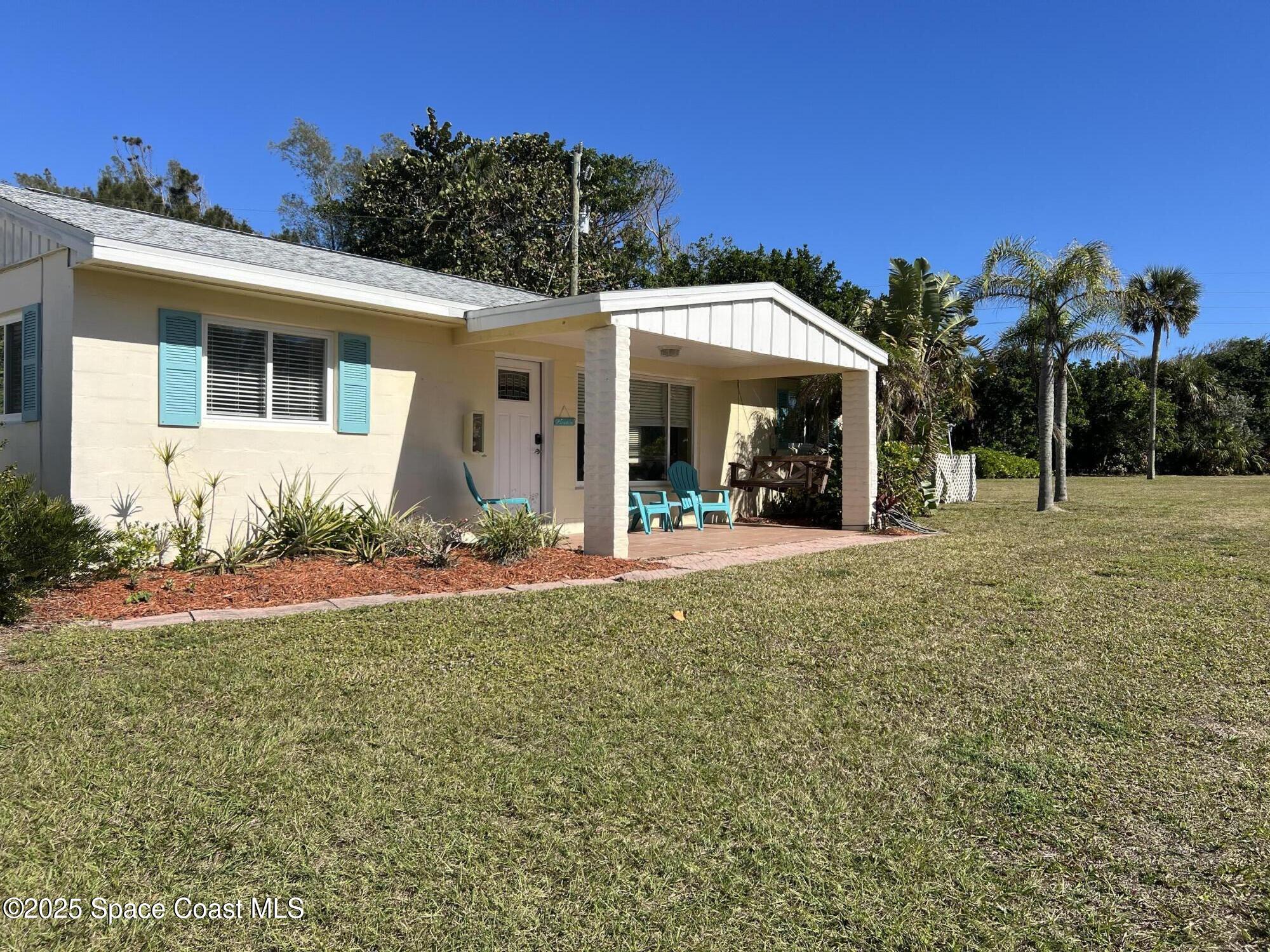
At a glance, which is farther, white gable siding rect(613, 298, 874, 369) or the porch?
white gable siding rect(613, 298, 874, 369)

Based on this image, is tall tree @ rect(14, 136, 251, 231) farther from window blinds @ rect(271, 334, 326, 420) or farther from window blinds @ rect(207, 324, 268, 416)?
window blinds @ rect(207, 324, 268, 416)

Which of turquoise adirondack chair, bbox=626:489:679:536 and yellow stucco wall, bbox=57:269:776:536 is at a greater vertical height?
yellow stucco wall, bbox=57:269:776:536

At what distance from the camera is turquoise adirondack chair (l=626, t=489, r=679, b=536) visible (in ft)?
37.0

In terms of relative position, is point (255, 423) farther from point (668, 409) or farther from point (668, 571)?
point (668, 409)

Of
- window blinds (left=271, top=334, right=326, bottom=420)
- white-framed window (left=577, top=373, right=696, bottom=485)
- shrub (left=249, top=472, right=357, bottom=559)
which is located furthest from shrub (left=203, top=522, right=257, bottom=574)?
Result: white-framed window (left=577, top=373, right=696, bottom=485)

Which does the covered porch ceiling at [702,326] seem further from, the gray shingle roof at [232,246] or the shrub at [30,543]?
the shrub at [30,543]

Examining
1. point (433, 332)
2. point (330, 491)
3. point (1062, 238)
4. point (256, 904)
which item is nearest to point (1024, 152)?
point (1062, 238)

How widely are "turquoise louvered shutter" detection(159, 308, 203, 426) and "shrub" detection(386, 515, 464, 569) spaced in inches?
86.0

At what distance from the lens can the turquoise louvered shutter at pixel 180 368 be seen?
25.3 feet

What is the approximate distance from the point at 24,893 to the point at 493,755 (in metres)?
1.59

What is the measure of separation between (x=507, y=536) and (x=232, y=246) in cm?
439

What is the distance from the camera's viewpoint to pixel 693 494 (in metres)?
12.3

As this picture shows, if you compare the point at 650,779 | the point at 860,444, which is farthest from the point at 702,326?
the point at 650,779

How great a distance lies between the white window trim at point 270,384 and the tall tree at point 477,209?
16793 mm
